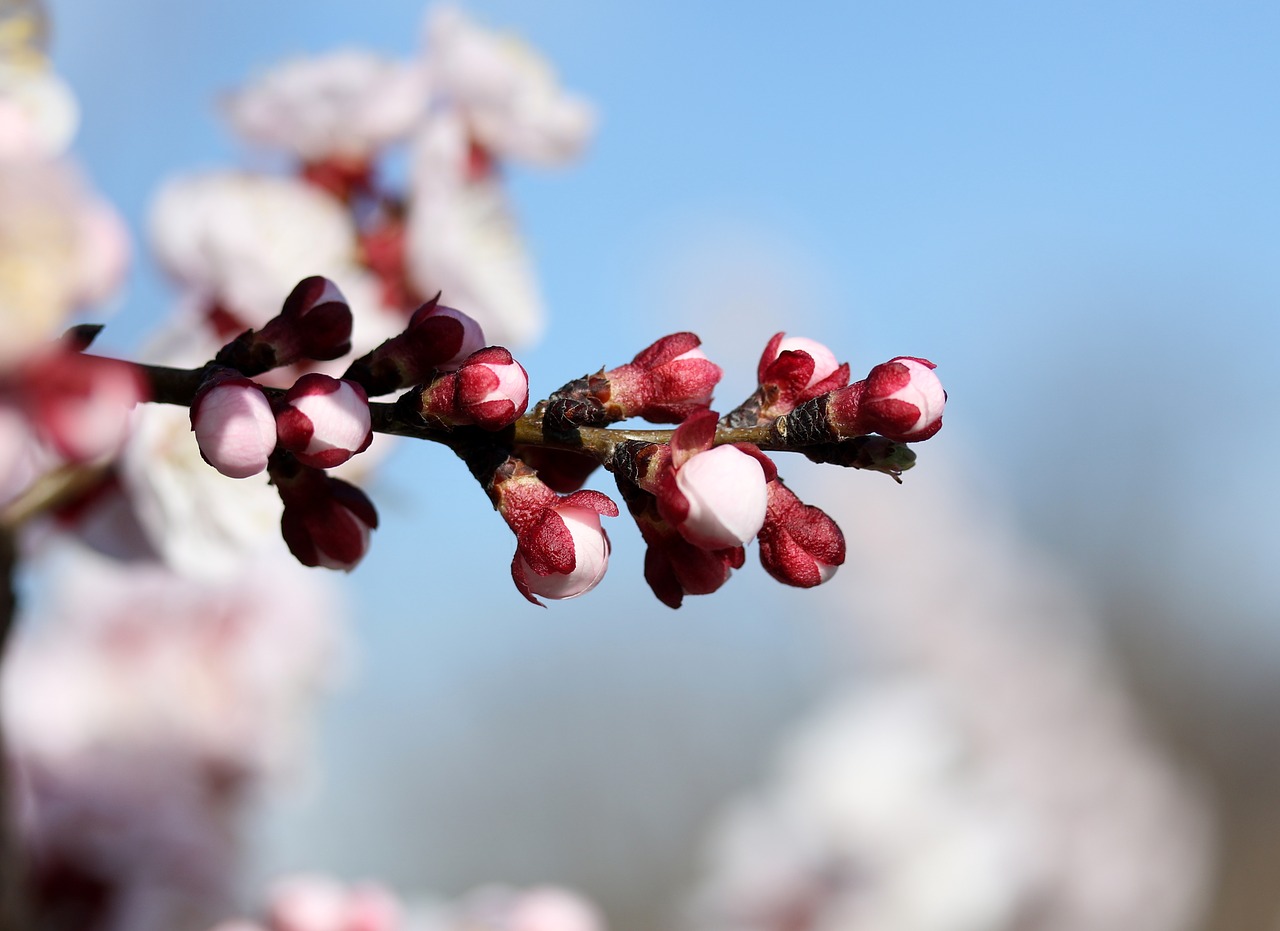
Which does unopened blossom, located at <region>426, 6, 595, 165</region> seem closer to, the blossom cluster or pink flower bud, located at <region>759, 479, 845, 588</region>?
the blossom cluster

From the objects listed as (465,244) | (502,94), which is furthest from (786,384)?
(502,94)

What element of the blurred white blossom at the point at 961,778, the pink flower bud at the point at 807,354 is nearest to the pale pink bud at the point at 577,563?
the pink flower bud at the point at 807,354

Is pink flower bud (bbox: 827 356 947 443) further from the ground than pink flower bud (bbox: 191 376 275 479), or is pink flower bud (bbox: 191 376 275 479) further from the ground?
pink flower bud (bbox: 827 356 947 443)

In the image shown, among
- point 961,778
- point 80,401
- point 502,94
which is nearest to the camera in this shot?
point 80,401

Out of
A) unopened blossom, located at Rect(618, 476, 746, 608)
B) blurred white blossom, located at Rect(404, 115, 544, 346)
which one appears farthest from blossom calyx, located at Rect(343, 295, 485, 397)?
blurred white blossom, located at Rect(404, 115, 544, 346)

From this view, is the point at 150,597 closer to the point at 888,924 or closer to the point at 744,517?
the point at 888,924

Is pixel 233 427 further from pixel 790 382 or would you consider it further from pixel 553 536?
pixel 790 382
